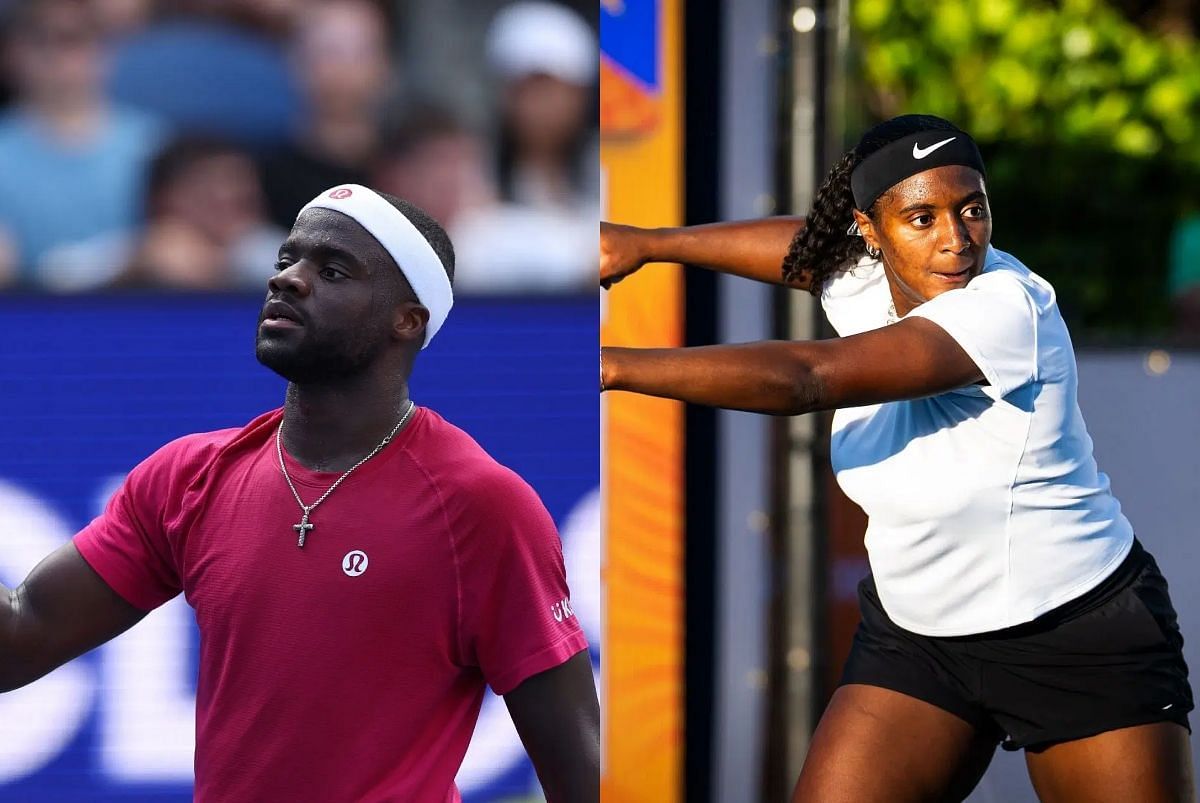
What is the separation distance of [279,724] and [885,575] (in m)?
1.13

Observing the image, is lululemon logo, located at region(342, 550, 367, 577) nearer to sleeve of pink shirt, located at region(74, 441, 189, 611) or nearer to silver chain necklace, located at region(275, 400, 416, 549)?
silver chain necklace, located at region(275, 400, 416, 549)

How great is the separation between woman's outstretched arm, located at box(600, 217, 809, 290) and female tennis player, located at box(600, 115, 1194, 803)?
0.04 meters

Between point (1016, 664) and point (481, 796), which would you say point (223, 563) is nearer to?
point (1016, 664)

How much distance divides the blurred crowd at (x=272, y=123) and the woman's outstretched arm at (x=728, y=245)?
5.64 feet

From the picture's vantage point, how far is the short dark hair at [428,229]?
8.26 feet

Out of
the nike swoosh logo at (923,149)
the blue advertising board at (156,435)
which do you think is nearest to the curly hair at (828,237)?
the nike swoosh logo at (923,149)

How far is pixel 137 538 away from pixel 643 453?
1758 mm

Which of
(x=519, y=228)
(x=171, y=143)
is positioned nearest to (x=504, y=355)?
(x=519, y=228)

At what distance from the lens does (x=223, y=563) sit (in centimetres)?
243

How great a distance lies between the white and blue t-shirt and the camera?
2.57 m

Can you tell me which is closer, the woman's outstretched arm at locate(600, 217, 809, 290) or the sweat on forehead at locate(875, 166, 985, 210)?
the sweat on forehead at locate(875, 166, 985, 210)

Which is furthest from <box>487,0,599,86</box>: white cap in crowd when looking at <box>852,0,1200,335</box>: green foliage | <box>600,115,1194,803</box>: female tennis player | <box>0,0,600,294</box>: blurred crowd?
<box>600,115,1194,803</box>: female tennis player

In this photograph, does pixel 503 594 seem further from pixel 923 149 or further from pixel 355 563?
pixel 923 149

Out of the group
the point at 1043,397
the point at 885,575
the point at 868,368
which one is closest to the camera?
the point at 868,368
